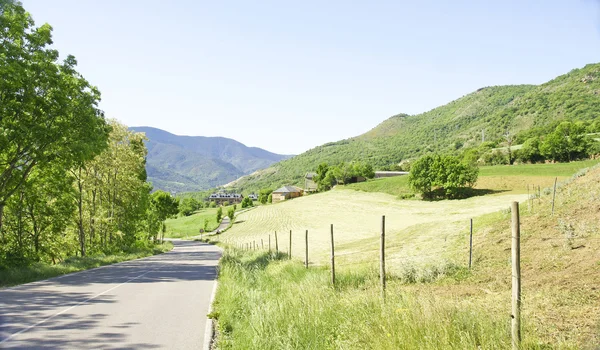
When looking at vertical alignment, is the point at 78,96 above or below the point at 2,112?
above

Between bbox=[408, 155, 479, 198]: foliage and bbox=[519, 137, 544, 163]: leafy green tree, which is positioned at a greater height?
bbox=[519, 137, 544, 163]: leafy green tree

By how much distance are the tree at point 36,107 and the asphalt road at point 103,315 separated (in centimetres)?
751

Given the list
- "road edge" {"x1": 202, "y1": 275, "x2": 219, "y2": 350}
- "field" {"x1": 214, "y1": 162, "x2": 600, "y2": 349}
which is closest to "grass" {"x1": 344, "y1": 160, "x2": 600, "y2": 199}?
"field" {"x1": 214, "y1": 162, "x2": 600, "y2": 349}

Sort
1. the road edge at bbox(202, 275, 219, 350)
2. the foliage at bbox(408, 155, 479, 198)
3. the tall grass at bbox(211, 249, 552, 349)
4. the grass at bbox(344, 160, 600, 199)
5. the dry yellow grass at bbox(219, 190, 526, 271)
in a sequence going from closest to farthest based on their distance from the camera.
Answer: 1. the tall grass at bbox(211, 249, 552, 349)
2. the road edge at bbox(202, 275, 219, 350)
3. the dry yellow grass at bbox(219, 190, 526, 271)
4. the grass at bbox(344, 160, 600, 199)
5. the foliage at bbox(408, 155, 479, 198)

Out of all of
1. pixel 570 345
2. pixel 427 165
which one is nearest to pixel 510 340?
pixel 570 345

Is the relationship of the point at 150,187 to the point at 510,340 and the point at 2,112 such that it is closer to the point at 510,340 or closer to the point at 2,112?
the point at 2,112

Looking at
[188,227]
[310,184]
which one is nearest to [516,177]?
[188,227]

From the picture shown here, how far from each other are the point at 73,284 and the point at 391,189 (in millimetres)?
90274

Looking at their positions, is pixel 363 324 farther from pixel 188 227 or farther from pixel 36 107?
pixel 188 227

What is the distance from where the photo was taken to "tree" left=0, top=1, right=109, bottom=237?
19.2 m

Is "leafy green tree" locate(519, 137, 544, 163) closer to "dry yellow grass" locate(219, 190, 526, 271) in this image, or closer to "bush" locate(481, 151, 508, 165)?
"bush" locate(481, 151, 508, 165)

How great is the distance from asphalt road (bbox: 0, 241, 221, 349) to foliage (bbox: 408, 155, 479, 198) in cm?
7241

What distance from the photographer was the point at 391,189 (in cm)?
10150

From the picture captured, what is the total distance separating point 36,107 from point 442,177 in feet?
243
